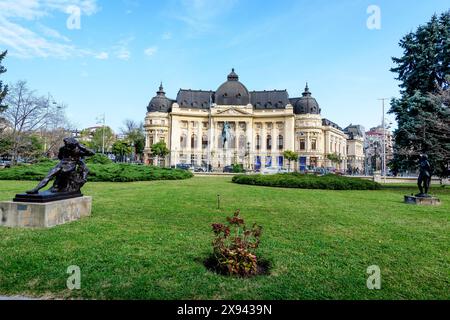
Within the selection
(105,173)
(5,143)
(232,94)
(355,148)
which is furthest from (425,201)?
(355,148)

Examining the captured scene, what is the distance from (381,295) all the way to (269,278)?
155cm

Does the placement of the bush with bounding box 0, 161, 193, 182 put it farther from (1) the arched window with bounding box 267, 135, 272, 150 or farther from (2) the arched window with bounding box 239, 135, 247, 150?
(1) the arched window with bounding box 267, 135, 272, 150

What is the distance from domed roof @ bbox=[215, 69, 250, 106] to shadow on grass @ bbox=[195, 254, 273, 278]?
7222 centimetres

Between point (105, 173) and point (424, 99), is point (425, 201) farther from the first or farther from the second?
point (105, 173)

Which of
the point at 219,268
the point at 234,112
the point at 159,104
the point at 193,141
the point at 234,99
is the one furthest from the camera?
the point at 159,104

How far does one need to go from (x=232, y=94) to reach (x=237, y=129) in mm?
9691

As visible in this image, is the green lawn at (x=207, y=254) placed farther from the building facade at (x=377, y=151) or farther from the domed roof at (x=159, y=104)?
the domed roof at (x=159, y=104)

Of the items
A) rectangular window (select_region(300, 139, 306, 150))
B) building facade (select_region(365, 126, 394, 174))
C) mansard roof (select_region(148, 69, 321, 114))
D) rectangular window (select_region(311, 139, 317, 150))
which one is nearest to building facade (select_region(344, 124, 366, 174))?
building facade (select_region(365, 126, 394, 174))

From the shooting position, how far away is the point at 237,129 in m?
74.1

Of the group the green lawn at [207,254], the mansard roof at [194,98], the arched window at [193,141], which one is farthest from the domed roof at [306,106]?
the green lawn at [207,254]

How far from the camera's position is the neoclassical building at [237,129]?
7400cm

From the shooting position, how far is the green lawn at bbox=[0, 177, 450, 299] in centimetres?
404

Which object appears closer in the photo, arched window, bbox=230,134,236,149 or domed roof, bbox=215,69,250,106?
arched window, bbox=230,134,236,149
